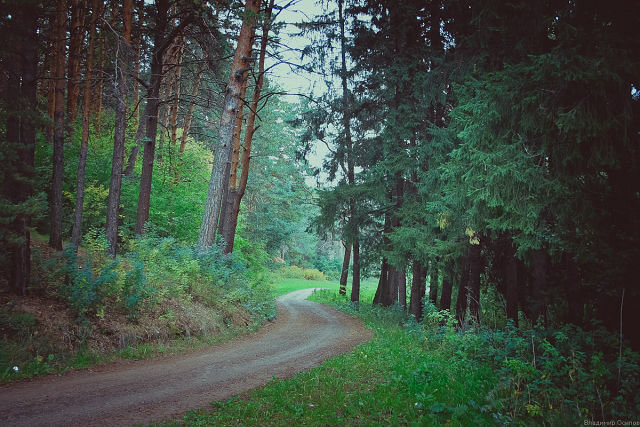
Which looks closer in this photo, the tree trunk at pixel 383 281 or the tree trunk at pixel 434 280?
the tree trunk at pixel 434 280

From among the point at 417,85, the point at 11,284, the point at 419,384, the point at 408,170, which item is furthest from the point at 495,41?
the point at 11,284

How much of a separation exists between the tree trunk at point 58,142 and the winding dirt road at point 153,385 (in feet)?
20.5

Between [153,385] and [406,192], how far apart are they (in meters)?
11.6

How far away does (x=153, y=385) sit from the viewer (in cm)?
539

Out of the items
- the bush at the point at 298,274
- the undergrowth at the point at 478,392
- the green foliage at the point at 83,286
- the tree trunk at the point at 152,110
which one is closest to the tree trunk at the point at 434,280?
the undergrowth at the point at 478,392

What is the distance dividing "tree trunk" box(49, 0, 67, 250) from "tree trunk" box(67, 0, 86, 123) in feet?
0.97

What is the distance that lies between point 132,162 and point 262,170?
15439mm

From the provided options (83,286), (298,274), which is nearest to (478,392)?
(83,286)

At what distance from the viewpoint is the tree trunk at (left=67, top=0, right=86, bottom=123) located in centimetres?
1009

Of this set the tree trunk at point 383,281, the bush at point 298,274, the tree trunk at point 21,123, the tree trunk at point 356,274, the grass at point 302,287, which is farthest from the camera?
the bush at point 298,274

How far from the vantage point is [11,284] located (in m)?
7.02

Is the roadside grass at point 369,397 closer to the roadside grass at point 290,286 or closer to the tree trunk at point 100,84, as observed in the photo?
the tree trunk at point 100,84

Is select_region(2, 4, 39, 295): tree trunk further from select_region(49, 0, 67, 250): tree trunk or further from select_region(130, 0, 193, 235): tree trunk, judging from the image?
select_region(130, 0, 193, 235): tree trunk

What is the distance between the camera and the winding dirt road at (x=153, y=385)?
4.20 meters
